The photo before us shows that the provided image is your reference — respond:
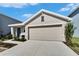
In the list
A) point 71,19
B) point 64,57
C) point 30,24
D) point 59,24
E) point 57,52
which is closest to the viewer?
point 64,57

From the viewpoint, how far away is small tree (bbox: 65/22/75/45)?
12.3 metres

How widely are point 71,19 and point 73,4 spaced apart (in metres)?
1.23

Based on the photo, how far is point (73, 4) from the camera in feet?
41.1

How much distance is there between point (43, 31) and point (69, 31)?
2.40 m

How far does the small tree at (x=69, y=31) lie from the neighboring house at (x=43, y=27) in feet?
1.06

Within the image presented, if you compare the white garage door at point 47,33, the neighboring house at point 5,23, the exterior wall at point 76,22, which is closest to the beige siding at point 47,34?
the white garage door at point 47,33

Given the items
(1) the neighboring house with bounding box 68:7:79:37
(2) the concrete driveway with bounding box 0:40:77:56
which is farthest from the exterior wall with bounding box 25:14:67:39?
(2) the concrete driveway with bounding box 0:40:77:56

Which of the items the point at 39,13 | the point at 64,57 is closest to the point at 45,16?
the point at 39,13

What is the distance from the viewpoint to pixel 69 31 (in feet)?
40.8

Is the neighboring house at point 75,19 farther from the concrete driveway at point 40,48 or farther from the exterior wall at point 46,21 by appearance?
the concrete driveway at point 40,48

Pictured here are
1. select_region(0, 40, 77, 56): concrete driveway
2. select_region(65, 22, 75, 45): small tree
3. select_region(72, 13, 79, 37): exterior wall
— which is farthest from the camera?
select_region(65, 22, 75, 45): small tree

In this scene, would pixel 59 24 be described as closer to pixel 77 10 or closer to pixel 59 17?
pixel 59 17

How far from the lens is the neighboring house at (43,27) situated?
12914 millimetres

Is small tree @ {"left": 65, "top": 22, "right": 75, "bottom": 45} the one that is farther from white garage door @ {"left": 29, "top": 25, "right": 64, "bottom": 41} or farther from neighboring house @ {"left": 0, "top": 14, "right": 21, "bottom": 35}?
neighboring house @ {"left": 0, "top": 14, "right": 21, "bottom": 35}
